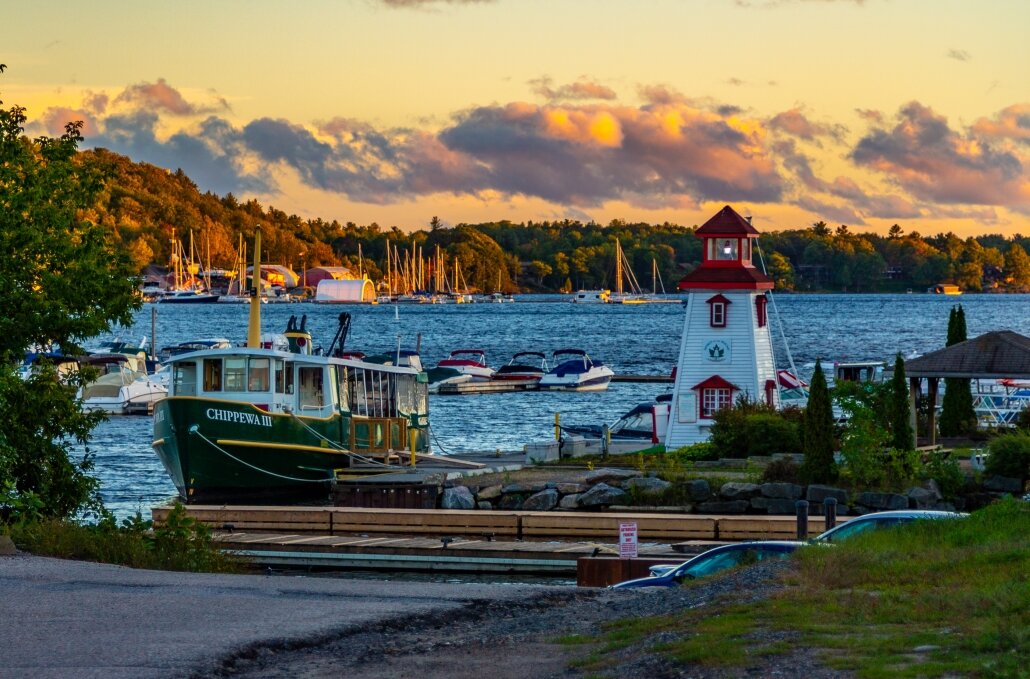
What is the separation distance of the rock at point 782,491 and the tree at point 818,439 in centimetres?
48

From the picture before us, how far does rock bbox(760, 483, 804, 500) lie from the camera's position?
101 ft

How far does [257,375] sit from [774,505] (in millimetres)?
12627

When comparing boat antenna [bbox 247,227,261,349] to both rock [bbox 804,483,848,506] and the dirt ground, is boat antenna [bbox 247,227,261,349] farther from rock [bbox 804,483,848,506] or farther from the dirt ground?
the dirt ground

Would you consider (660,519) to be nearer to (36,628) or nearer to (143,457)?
(36,628)

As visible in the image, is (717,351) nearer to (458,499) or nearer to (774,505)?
(774,505)

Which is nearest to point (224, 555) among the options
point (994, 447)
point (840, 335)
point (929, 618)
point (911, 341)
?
point (929, 618)

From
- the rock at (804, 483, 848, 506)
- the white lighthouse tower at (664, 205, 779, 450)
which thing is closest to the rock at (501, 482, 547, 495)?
the rock at (804, 483, 848, 506)

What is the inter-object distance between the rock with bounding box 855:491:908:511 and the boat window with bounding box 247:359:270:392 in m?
14.1

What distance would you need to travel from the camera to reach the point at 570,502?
105 feet

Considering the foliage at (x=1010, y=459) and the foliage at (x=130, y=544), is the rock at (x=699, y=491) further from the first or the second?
the foliage at (x=130, y=544)

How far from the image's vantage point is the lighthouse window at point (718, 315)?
40219 mm

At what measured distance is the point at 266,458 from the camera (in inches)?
1368

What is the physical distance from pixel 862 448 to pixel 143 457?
30.2m

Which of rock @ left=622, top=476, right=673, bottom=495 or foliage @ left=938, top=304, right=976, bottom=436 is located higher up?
foliage @ left=938, top=304, right=976, bottom=436
